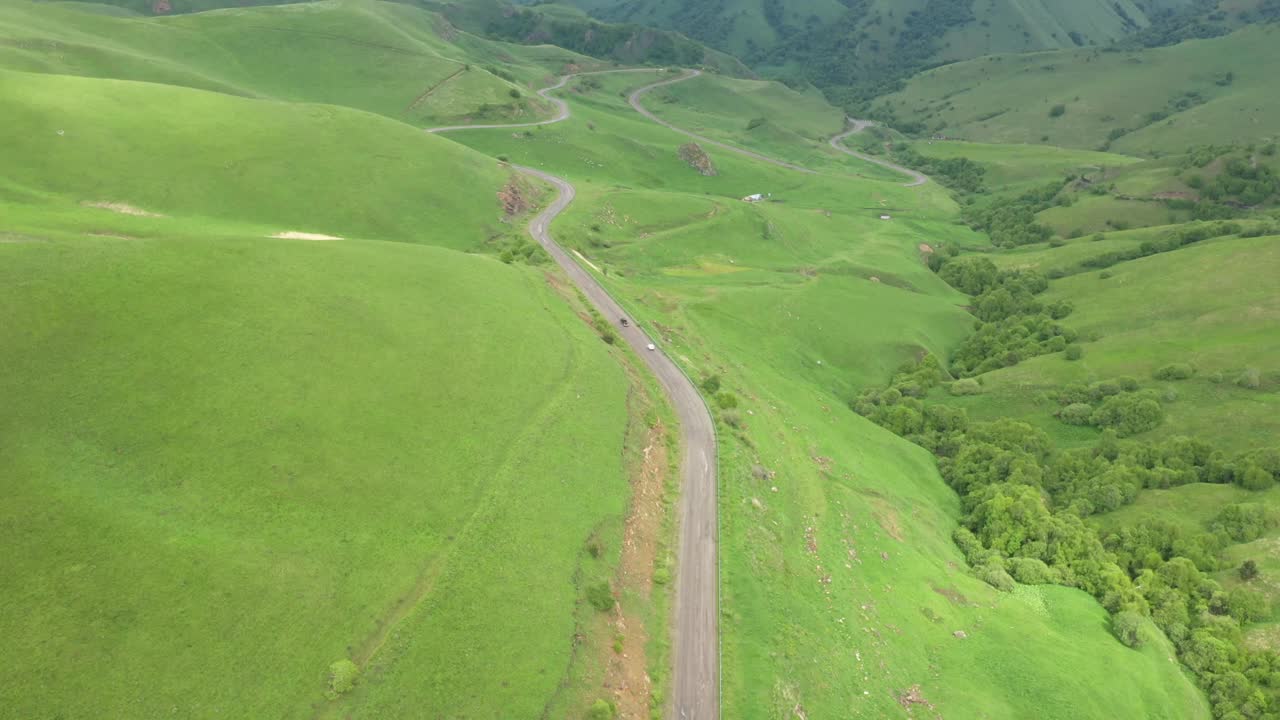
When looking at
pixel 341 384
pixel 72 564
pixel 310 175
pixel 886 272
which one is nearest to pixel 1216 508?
pixel 886 272

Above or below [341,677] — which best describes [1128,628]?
above

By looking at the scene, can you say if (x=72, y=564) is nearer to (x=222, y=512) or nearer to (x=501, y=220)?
(x=222, y=512)

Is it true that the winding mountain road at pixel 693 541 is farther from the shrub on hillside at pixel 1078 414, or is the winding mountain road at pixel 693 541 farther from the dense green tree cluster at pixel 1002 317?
the dense green tree cluster at pixel 1002 317

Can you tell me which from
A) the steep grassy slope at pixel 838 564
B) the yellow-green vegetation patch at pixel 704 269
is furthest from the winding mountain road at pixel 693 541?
the yellow-green vegetation patch at pixel 704 269

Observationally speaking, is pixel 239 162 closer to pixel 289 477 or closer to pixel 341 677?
pixel 289 477

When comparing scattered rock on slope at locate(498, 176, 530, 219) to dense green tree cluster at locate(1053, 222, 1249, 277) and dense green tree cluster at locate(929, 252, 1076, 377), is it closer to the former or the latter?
dense green tree cluster at locate(929, 252, 1076, 377)

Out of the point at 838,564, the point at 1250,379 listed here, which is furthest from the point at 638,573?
the point at 1250,379

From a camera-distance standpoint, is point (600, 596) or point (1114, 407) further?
point (1114, 407)
